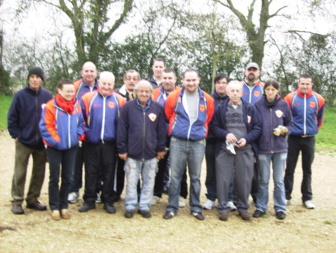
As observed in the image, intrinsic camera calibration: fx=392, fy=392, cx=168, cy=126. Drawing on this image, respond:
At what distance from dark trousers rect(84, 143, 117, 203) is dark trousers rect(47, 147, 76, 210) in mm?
341

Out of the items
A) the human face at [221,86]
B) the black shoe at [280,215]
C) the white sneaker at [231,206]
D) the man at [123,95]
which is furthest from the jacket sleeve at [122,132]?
the black shoe at [280,215]

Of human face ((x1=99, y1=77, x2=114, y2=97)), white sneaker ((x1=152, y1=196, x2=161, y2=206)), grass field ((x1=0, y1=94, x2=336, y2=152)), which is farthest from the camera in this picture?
grass field ((x1=0, y1=94, x2=336, y2=152))

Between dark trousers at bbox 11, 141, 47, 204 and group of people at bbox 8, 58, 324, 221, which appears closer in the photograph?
group of people at bbox 8, 58, 324, 221

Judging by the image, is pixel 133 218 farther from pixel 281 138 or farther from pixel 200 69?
pixel 200 69

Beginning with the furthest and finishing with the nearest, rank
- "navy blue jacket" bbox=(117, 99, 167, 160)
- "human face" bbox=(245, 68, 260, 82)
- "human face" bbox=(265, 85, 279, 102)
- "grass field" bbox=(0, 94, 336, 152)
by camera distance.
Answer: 1. "grass field" bbox=(0, 94, 336, 152)
2. "human face" bbox=(245, 68, 260, 82)
3. "human face" bbox=(265, 85, 279, 102)
4. "navy blue jacket" bbox=(117, 99, 167, 160)

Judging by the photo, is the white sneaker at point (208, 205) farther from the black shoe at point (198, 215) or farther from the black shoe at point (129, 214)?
the black shoe at point (129, 214)

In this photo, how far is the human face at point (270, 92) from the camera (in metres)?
5.39

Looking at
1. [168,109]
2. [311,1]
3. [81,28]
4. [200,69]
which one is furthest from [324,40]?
[168,109]

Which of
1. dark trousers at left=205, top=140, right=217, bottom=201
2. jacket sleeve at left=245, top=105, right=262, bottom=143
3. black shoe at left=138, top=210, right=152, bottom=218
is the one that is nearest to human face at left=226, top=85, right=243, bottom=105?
jacket sleeve at left=245, top=105, right=262, bottom=143

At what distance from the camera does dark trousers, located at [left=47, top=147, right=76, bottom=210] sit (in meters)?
4.95

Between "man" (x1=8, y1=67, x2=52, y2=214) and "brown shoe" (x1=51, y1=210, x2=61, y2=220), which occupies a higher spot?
"man" (x1=8, y1=67, x2=52, y2=214)

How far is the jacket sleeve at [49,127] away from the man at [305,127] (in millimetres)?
3530

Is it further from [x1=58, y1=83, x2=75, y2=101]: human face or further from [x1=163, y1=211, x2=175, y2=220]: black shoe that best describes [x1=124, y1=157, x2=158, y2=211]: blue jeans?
[x1=58, y1=83, x2=75, y2=101]: human face

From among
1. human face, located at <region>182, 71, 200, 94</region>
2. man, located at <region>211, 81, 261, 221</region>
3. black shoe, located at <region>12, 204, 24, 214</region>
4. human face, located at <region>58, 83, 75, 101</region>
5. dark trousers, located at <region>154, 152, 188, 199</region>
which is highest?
human face, located at <region>182, 71, 200, 94</region>
